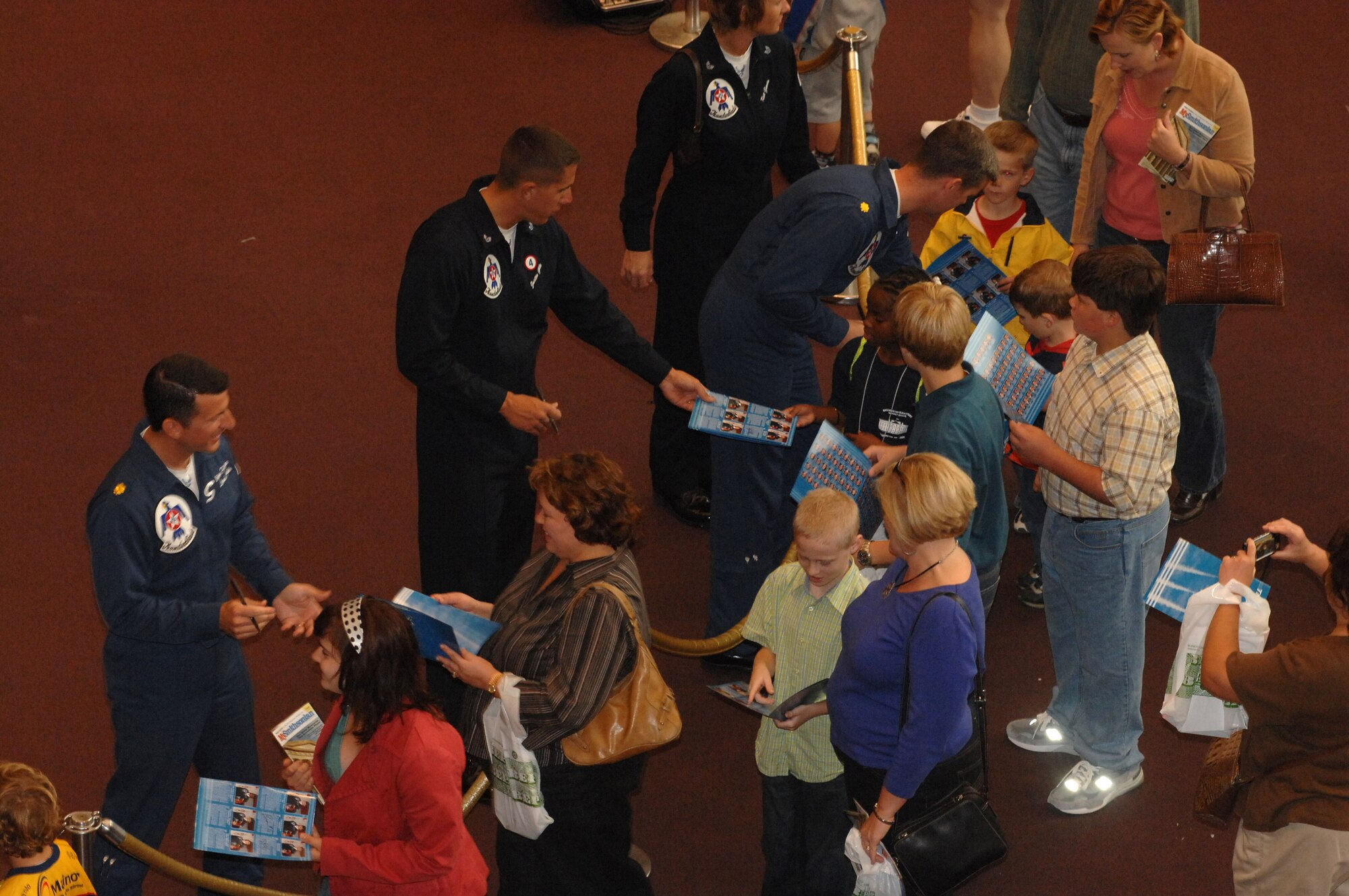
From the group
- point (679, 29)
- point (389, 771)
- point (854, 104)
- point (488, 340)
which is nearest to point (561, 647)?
point (389, 771)

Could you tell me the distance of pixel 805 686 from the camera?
146 inches

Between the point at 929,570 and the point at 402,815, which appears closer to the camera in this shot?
the point at 402,815

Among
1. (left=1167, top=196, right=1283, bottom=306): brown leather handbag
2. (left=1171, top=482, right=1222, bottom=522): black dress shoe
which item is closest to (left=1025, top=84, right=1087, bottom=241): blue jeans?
(left=1167, top=196, right=1283, bottom=306): brown leather handbag

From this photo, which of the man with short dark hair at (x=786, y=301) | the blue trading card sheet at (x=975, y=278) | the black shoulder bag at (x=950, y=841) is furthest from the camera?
the blue trading card sheet at (x=975, y=278)

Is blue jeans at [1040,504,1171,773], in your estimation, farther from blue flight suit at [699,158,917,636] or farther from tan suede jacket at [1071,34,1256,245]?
tan suede jacket at [1071,34,1256,245]

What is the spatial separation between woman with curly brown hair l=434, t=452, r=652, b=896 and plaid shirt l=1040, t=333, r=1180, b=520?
1.34 meters

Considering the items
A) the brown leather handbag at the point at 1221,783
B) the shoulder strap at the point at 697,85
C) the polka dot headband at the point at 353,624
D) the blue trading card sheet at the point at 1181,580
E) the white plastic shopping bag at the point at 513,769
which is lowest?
the white plastic shopping bag at the point at 513,769

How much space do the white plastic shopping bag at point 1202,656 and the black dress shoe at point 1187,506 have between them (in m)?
2.17

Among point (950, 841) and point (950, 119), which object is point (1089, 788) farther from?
point (950, 119)

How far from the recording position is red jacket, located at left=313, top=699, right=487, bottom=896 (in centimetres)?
312

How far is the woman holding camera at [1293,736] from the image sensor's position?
301 centimetres

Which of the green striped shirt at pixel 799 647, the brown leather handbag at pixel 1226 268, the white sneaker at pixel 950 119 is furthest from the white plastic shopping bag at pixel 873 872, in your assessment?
the white sneaker at pixel 950 119

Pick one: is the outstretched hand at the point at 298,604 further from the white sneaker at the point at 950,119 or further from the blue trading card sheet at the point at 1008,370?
the white sneaker at the point at 950,119

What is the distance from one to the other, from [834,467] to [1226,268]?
1725mm
